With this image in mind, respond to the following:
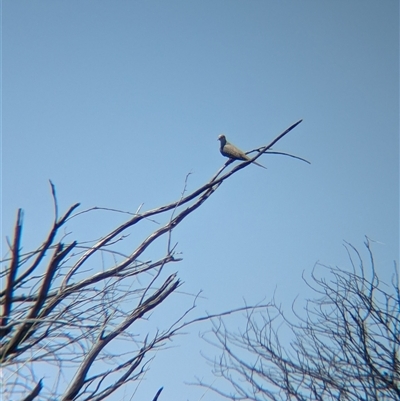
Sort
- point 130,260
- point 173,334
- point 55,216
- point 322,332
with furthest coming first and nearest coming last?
1. point 322,332
2. point 130,260
3. point 173,334
4. point 55,216

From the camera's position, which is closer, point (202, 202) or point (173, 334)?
point (173, 334)

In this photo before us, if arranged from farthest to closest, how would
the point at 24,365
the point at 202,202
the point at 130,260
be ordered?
the point at 202,202
the point at 130,260
the point at 24,365

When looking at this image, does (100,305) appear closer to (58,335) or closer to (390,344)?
(58,335)

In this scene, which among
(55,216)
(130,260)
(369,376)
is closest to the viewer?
(55,216)

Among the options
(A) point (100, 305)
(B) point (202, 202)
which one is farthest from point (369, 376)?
(A) point (100, 305)

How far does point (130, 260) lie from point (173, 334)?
0.49m

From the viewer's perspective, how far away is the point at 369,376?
529 cm

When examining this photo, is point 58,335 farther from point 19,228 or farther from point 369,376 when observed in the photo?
point 369,376

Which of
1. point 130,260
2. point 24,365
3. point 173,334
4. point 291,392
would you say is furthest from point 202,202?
point 291,392

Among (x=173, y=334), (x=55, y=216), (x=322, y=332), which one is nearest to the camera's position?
(x=55, y=216)

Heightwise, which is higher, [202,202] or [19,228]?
[202,202]

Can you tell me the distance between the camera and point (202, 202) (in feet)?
11.9

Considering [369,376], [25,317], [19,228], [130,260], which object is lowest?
[25,317]

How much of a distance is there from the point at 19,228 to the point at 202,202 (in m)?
1.22
